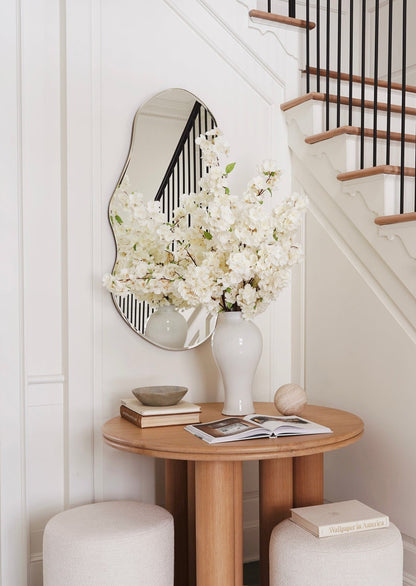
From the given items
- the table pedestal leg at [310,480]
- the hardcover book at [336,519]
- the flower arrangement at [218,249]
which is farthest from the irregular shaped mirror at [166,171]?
the hardcover book at [336,519]

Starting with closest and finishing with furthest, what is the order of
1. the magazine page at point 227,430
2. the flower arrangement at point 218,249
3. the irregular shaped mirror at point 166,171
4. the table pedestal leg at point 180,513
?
the magazine page at point 227,430, the flower arrangement at point 218,249, the table pedestal leg at point 180,513, the irregular shaped mirror at point 166,171

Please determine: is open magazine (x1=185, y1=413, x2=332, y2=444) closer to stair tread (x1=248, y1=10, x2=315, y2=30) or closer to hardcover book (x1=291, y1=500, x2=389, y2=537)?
hardcover book (x1=291, y1=500, x2=389, y2=537)

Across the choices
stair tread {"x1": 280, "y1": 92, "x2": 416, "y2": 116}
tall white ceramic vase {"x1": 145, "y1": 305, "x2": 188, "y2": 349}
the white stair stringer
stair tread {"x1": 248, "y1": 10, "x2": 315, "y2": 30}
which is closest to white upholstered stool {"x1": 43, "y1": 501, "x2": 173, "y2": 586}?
tall white ceramic vase {"x1": 145, "y1": 305, "x2": 188, "y2": 349}

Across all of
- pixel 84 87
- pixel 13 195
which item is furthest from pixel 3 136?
pixel 84 87

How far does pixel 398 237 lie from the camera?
233 centimetres

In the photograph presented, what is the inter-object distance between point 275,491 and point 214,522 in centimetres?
A: 39

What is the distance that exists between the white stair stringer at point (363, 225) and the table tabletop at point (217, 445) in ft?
1.59

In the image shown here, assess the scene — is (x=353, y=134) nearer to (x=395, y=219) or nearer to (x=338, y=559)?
(x=395, y=219)

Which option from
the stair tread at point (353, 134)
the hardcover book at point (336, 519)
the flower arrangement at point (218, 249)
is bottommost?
the hardcover book at point (336, 519)

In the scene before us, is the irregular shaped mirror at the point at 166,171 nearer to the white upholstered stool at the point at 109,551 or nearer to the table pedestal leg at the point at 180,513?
the table pedestal leg at the point at 180,513

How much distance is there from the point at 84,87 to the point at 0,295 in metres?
0.88

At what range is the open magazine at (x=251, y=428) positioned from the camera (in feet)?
6.53

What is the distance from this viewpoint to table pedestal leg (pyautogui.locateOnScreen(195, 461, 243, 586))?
1996mm

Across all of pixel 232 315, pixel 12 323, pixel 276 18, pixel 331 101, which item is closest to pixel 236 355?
pixel 232 315
